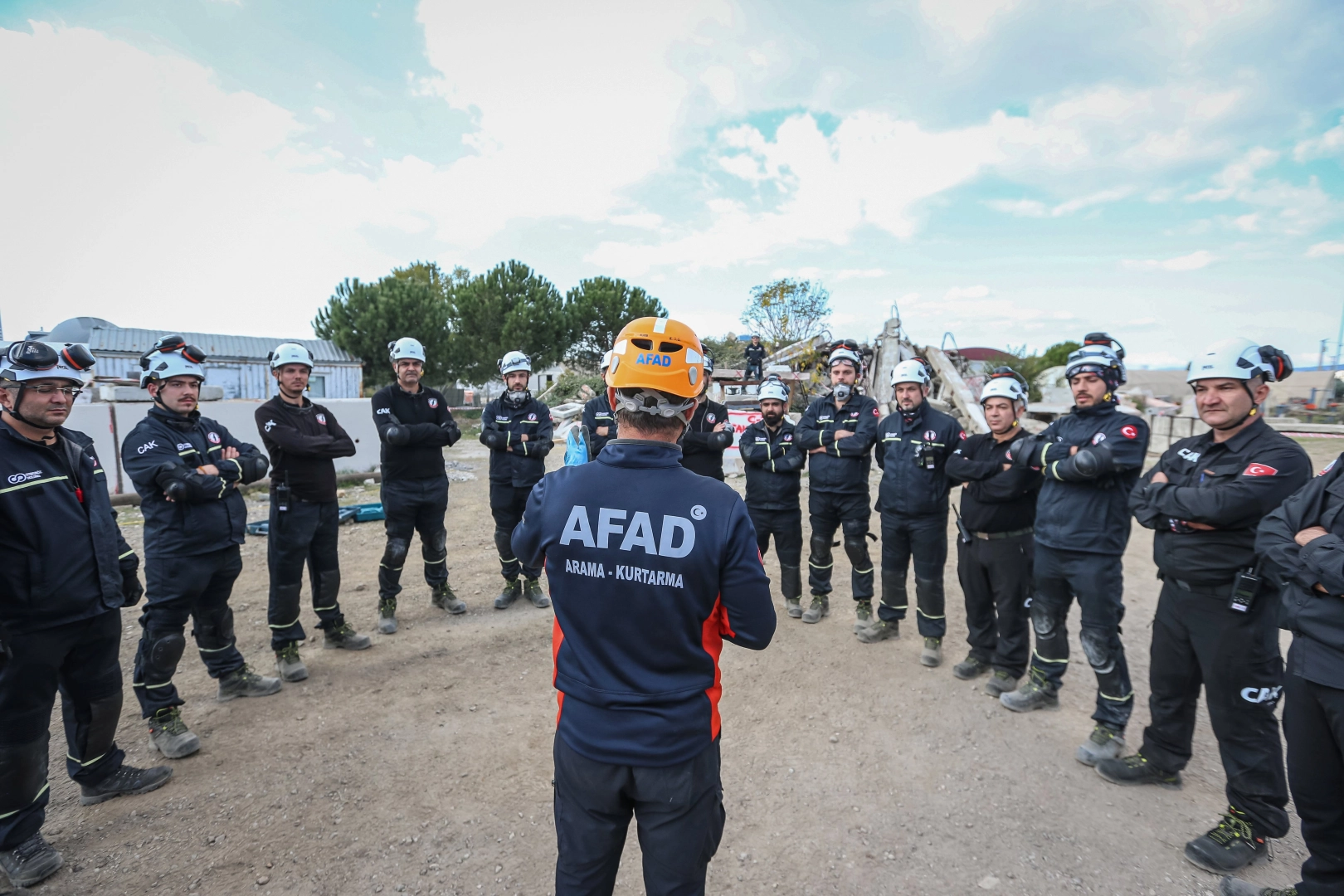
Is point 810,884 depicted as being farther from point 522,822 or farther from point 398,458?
point 398,458

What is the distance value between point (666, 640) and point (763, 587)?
0.32m

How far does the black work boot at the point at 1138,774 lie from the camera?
11.8 feet

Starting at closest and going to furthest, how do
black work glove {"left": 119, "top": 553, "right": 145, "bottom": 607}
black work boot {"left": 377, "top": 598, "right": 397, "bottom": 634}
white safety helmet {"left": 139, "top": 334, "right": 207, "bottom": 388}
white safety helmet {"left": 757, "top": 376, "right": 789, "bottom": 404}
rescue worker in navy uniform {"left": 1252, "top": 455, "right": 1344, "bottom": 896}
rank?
rescue worker in navy uniform {"left": 1252, "top": 455, "right": 1344, "bottom": 896} → black work glove {"left": 119, "top": 553, "right": 145, "bottom": 607} → white safety helmet {"left": 139, "top": 334, "right": 207, "bottom": 388} → black work boot {"left": 377, "top": 598, "right": 397, "bottom": 634} → white safety helmet {"left": 757, "top": 376, "right": 789, "bottom": 404}

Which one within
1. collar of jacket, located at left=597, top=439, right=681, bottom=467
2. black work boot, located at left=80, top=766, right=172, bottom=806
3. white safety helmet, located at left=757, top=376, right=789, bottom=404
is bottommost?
black work boot, located at left=80, top=766, right=172, bottom=806

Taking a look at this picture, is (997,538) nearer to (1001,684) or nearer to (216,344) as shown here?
(1001,684)

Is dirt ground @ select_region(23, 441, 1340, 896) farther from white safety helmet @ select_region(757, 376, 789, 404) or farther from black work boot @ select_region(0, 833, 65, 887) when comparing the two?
white safety helmet @ select_region(757, 376, 789, 404)

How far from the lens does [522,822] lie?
328cm

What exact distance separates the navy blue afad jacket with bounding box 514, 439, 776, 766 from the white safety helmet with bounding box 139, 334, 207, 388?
337 cm

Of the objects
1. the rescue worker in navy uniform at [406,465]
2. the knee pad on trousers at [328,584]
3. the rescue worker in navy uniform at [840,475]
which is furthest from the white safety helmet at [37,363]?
the rescue worker in navy uniform at [840,475]

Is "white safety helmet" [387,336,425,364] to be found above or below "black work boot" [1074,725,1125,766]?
above

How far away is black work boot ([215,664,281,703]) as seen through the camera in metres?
4.48

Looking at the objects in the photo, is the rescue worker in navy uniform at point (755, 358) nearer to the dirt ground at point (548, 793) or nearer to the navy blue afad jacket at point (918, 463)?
the navy blue afad jacket at point (918, 463)

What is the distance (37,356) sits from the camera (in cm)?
299

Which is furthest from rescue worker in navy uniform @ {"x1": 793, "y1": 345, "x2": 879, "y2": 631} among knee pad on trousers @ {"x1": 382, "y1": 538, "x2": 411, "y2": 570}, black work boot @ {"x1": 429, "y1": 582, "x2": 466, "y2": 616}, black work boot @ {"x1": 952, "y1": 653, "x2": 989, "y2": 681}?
knee pad on trousers @ {"x1": 382, "y1": 538, "x2": 411, "y2": 570}
